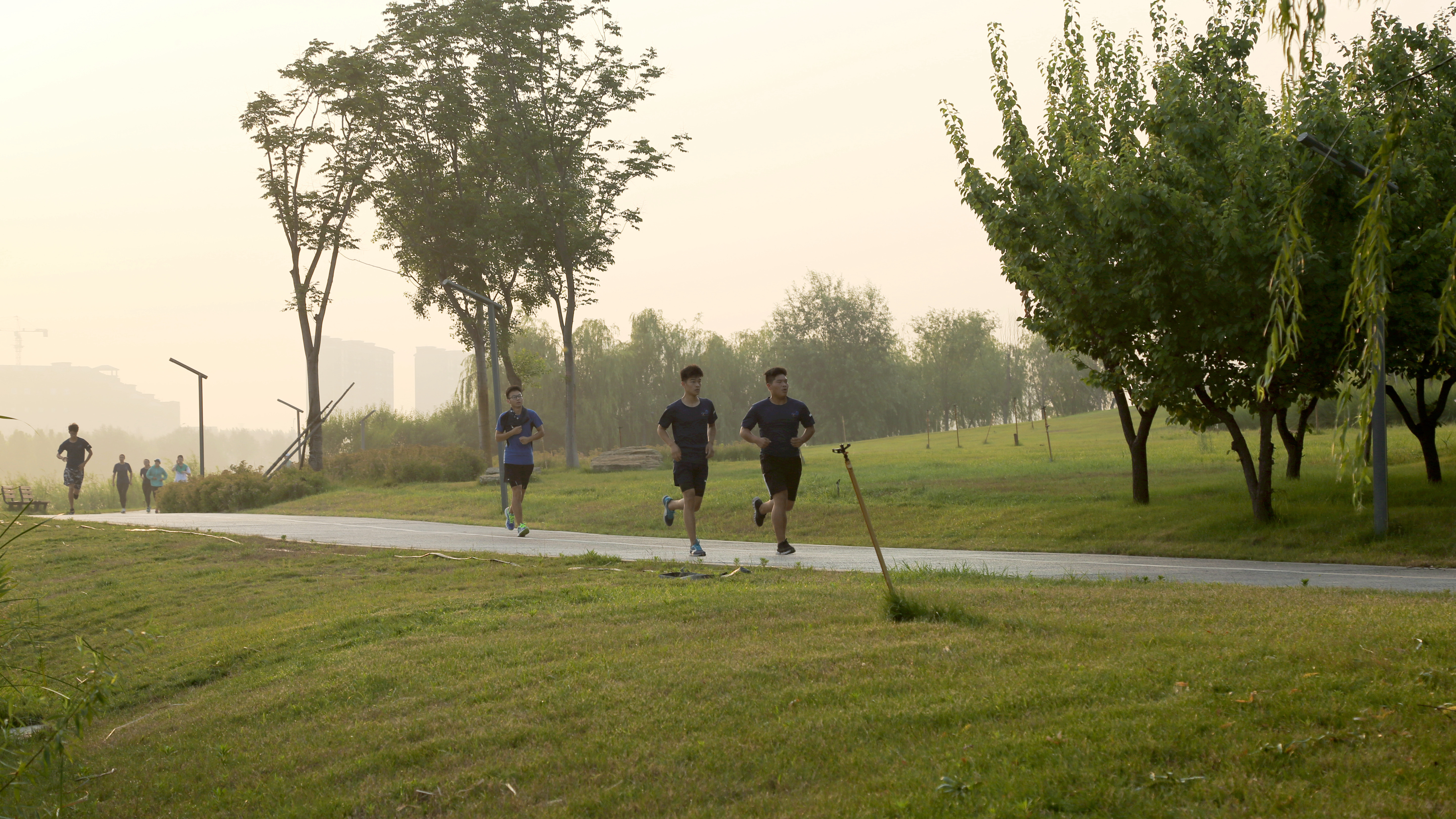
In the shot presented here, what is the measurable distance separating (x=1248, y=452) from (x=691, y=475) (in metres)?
9.30

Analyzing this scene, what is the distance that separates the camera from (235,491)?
36.1 m

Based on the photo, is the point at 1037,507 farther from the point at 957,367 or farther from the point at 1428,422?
the point at 957,367

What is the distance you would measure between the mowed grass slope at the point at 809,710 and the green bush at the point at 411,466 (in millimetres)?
30634

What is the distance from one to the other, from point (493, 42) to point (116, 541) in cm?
3032

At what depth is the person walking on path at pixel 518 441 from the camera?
16500 mm

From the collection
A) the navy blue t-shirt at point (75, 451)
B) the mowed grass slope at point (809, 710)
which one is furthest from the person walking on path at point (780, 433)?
the navy blue t-shirt at point (75, 451)

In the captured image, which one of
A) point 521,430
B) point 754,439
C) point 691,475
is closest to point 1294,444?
point 754,439

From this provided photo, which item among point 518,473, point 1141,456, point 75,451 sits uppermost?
point 75,451

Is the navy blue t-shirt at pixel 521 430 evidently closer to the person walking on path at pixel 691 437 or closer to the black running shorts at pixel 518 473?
the black running shorts at pixel 518 473

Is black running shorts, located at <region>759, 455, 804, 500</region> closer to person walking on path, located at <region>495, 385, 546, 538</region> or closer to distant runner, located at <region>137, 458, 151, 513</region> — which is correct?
person walking on path, located at <region>495, 385, 546, 538</region>

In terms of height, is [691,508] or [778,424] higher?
[778,424]

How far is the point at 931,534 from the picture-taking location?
18688mm

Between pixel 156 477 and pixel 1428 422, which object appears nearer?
pixel 1428 422

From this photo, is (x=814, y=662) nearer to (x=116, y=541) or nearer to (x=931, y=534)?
(x=931, y=534)
